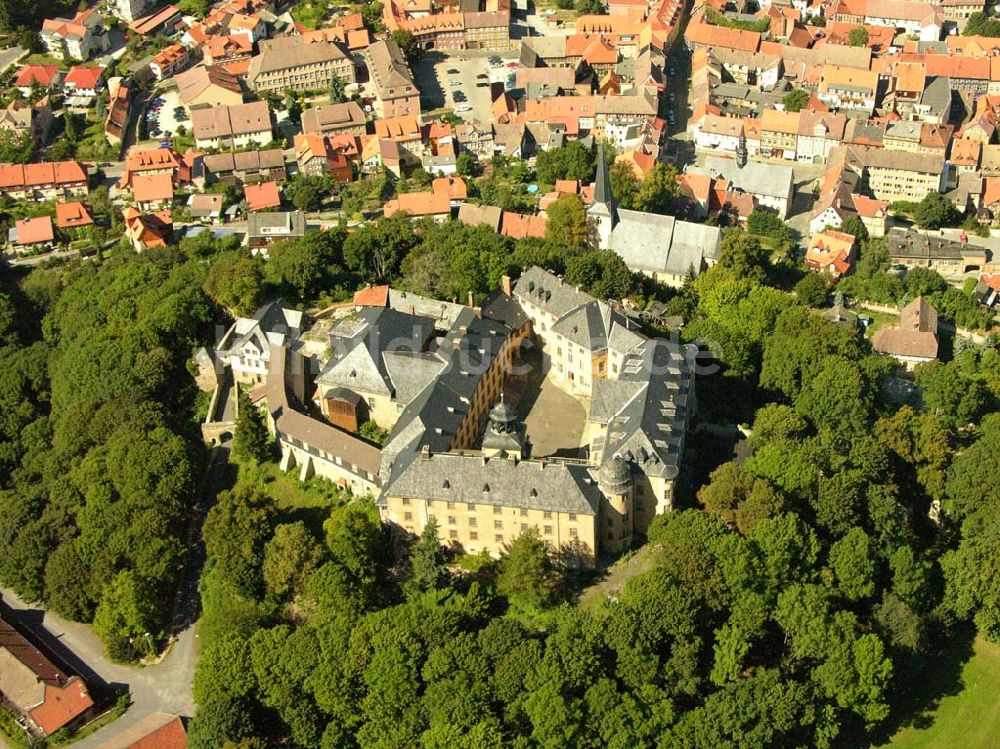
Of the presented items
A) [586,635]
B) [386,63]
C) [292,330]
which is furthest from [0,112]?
[586,635]

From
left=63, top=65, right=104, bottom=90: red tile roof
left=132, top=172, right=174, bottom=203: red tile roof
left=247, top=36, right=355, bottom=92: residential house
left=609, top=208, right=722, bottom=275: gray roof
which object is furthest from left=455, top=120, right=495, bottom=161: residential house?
left=63, top=65, right=104, bottom=90: red tile roof

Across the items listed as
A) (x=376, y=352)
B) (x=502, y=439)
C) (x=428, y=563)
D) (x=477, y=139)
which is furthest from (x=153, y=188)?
(x=428, y=563)

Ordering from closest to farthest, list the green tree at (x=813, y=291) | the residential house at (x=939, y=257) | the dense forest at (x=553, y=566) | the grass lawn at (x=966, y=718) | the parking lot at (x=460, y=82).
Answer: the dense forest at (x=553, y=566) → the grass lawn at (x=966, y=718) → the green tree at (x=813, y=291) → the residential house at (x=939, y=257) → the parking lot at (x=460, y=82)

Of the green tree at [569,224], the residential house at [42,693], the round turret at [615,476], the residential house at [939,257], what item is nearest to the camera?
the round turret at [615,476]

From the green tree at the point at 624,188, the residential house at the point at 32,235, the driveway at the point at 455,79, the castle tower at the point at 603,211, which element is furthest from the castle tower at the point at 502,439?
the driveway at the point at 455,79

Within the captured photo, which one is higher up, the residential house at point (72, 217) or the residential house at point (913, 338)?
the residential house at point (72, 217)

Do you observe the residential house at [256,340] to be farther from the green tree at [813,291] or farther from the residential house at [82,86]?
the residential house at [82,86]

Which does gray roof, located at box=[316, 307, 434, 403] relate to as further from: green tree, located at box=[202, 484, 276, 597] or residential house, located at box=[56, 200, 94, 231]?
residential house, located at box=[56, 200, 94, 231]

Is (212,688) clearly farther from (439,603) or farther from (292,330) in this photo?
(292,330)
